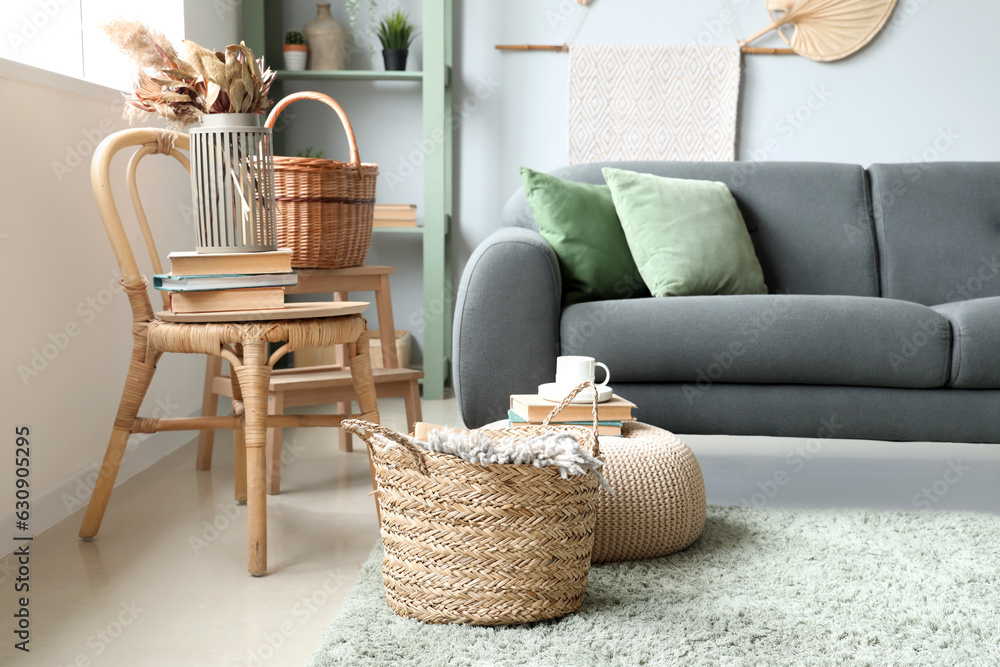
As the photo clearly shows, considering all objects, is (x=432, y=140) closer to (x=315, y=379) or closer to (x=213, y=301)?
(x=315, y=379)

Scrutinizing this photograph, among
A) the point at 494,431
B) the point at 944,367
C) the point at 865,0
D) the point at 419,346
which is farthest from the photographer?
the point at 419,346

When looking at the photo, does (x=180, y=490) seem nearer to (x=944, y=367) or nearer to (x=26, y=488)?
(x=26, y=488)

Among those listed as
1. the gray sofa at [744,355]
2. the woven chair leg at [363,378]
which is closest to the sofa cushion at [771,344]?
the gray sofa at [744,355]

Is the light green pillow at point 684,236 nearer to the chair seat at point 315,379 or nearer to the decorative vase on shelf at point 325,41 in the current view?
the chair seat at point 315,379

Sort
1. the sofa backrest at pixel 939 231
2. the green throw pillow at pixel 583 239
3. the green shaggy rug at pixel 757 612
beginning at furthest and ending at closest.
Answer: the sofa backrest at pixel 939 231, the green throw pillow at pixel 583 239, the green shaggy rug at pixel 757 612

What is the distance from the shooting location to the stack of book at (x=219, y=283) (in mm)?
1717

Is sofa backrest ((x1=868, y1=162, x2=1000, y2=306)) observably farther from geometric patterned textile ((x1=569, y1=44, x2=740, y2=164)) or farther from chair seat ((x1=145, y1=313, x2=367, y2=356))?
chair seat ((x1=145, y1=313, x2=367, y2=356))

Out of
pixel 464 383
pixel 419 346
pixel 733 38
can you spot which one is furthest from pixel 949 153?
pixel 464 383

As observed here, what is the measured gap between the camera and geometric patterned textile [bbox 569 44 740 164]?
368 cm

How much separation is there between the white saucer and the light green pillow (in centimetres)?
63

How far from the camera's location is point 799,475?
242cm

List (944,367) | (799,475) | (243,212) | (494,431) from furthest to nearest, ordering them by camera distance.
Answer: (799,475), (944,367), (243,212), (494,431)

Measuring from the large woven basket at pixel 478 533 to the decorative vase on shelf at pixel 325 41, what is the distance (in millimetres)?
2572

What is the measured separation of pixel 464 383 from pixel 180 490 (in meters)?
0.80
